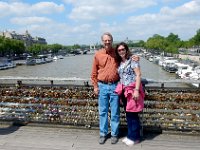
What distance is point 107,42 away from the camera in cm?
476

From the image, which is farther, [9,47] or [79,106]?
[9,47]

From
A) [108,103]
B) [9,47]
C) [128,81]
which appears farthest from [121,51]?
[9,47]

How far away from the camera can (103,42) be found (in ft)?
15.8

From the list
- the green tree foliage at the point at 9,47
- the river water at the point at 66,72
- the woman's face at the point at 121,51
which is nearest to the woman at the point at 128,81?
the woman's face at the point at 121,51

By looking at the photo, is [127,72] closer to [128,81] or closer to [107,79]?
[128,81]

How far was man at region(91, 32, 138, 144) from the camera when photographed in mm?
4859

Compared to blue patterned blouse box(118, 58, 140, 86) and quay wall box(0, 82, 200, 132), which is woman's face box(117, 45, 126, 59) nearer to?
blue patterned blouse box(118, 58, 140, 86)

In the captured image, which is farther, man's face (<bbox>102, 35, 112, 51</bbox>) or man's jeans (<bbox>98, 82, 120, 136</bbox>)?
man's jeans (<bbox>98, 82, 120, 136</bbox>)

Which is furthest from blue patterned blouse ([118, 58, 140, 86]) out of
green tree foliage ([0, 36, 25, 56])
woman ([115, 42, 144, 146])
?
green tree foliage ([0, 36, 25, 56])

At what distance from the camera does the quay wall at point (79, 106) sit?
551 cm

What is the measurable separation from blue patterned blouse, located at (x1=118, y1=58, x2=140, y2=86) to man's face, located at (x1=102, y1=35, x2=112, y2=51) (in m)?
0.34

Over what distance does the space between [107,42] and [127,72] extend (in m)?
0.58

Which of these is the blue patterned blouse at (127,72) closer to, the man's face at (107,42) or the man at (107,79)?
the man at (107,79)

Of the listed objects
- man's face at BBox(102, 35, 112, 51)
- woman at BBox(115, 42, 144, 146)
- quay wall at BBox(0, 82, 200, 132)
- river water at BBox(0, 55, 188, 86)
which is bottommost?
river water at BBox(0, 55, 188, 86)
